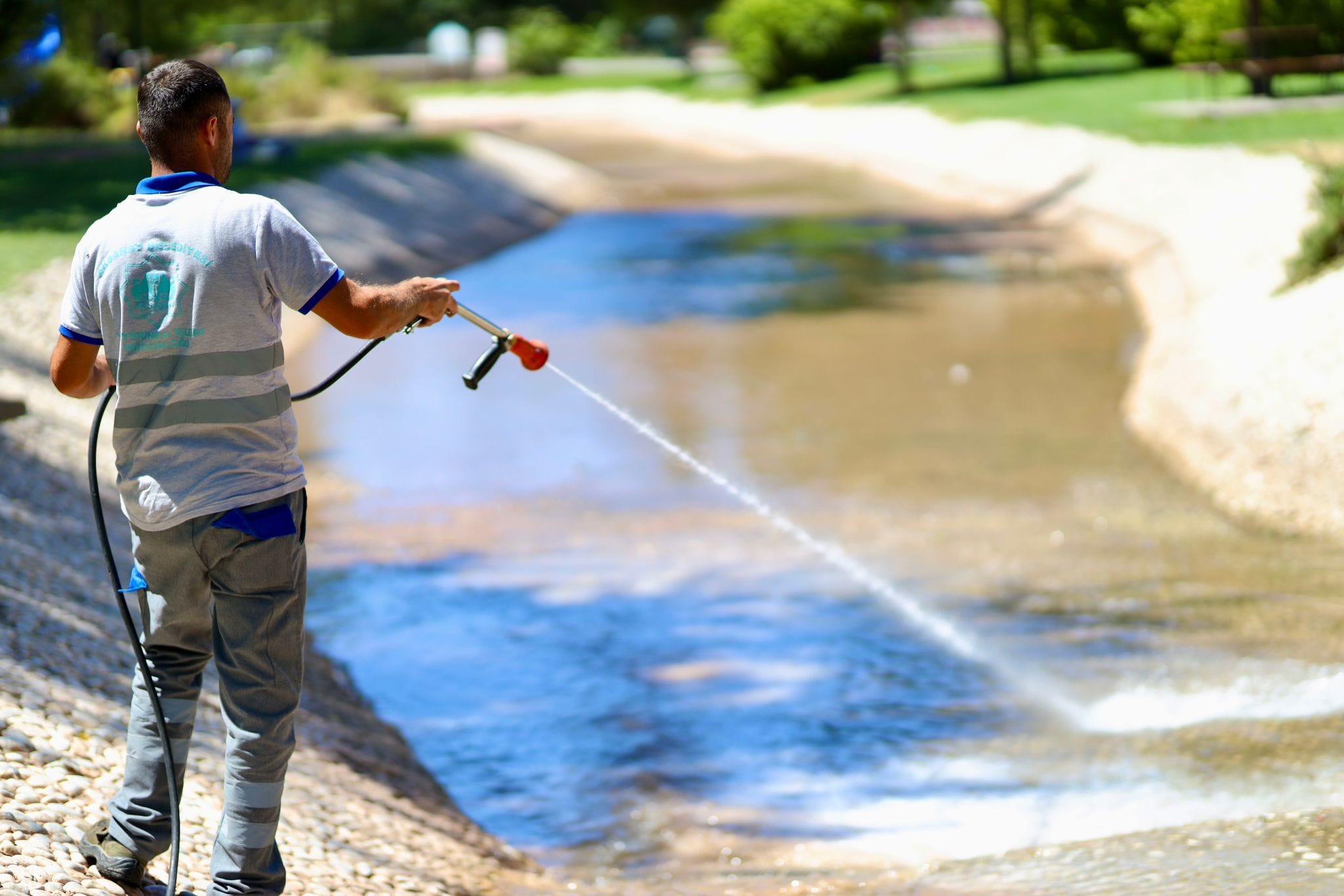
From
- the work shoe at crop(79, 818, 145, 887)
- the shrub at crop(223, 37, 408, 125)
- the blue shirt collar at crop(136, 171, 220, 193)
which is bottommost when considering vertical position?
the shrub at crop(223, 37, 408, 125)

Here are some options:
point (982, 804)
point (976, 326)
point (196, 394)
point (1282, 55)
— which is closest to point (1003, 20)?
point (1282, 55)

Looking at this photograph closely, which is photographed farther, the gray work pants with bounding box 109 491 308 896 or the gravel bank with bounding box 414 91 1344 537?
Answer: the gravel bank with bounding box 414 91 1344 537

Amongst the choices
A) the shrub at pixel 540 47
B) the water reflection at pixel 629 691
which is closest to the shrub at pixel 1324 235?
the water reflection at pixel 629 691

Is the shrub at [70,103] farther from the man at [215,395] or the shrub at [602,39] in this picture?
the shrub at [602,39]

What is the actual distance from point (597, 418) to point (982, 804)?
909 cm

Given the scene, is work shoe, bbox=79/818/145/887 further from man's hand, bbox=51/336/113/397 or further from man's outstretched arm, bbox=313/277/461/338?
man's outstretched arm, bbox=313/277/461/338

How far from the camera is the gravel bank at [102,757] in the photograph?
4.95 meters

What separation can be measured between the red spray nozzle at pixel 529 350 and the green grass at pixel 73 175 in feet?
43.2

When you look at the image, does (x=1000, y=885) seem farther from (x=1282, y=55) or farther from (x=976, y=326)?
(x=1282, y=55)

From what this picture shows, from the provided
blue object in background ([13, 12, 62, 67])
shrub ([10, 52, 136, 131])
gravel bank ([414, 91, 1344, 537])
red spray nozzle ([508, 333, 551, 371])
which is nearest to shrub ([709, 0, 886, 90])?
gravel bank ([414, 91, 1344, 537])

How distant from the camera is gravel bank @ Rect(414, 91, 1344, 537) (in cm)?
1173

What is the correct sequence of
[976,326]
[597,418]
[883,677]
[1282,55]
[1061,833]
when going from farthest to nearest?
[1282,55], [976,326], [597,418], [883,677], [1061,833]

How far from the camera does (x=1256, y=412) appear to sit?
40.5 ft

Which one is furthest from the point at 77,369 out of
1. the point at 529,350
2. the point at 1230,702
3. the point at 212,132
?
the point at 1230,702
